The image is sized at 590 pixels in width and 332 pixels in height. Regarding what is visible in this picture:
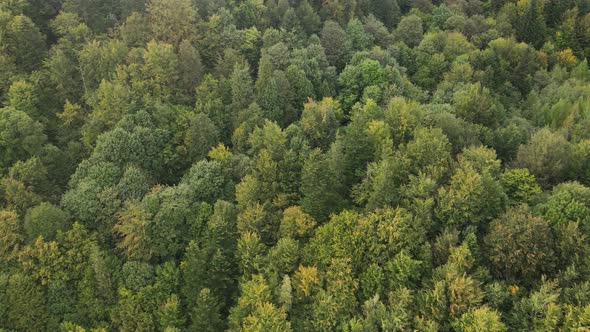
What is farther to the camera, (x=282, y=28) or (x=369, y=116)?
(x=282, y=28)

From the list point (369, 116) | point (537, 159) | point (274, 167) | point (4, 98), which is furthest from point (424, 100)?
point (4, 98)

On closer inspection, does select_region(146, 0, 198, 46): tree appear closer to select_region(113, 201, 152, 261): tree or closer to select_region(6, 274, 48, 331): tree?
select_region(113, 201, 152, 261): tree

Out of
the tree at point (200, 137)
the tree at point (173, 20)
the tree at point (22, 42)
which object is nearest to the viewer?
the tree at point (200, 137)

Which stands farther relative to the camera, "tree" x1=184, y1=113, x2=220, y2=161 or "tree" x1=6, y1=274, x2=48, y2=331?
"tree" x1=184, y1=113, x2=220, y2=161

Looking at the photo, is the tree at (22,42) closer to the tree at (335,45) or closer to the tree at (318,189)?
the tree at (335,45)

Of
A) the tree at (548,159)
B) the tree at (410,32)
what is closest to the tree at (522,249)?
the tree at (548,159)

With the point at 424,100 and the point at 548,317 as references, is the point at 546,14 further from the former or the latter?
the point at 548,317

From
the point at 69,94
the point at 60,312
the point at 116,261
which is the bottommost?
the point at 60,312

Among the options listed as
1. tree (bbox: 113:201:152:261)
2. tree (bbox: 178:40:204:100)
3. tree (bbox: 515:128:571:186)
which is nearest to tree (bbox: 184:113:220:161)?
tree (bbox: 178:40:204:100)
